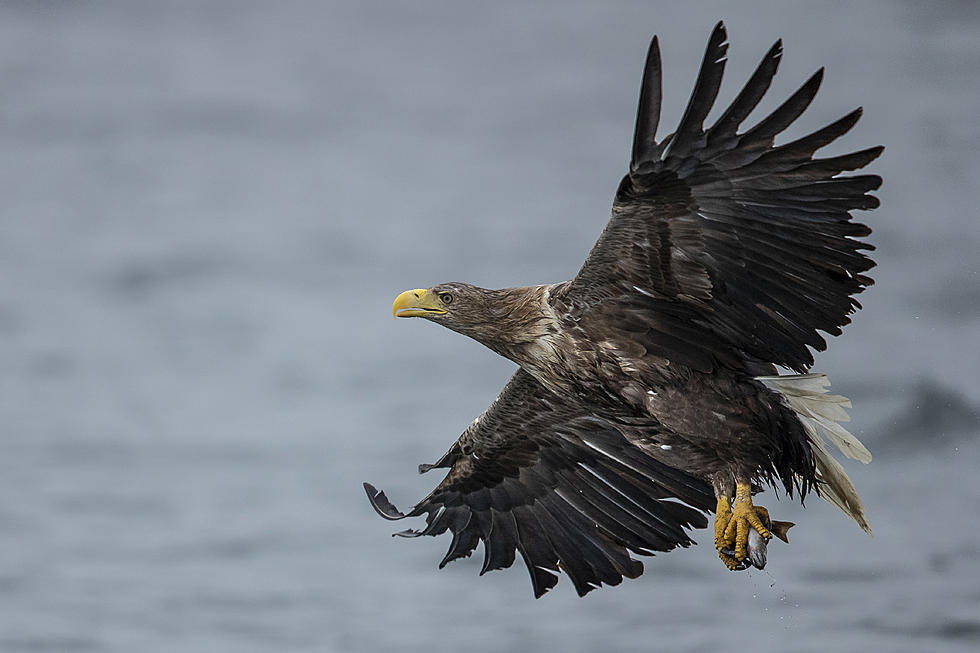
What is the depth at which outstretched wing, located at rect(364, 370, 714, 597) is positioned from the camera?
6.50 meters

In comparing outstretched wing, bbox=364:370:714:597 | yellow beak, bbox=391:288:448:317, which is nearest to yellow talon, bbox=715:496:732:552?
outstretched wing, bbox=364:370:714:597

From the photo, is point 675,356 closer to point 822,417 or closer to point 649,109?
point 822,417

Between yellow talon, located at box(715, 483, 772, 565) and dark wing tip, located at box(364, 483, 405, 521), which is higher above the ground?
dark wing tip, located at box(364, 483, 405, 521)

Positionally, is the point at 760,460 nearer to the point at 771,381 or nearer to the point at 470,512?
the point at 771,381

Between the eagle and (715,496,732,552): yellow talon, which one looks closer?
the eagle

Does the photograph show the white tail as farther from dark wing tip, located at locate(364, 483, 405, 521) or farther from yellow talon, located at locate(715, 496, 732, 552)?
dark wing tip, located at locate(364, 483, 405, 521)

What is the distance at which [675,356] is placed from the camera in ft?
18.0

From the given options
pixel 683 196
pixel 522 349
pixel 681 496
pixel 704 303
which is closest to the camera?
pixel 683 196

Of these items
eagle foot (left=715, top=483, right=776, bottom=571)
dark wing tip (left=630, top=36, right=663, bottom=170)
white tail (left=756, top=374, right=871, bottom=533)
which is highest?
dark wing tip (left=630, top=36, right=663, bottom=170)

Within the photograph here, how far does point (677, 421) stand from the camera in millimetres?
5543

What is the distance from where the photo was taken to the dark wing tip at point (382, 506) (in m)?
6.56

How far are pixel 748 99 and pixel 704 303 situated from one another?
38.5 inches

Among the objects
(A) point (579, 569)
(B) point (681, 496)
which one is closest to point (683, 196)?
(B) point (681, 496)

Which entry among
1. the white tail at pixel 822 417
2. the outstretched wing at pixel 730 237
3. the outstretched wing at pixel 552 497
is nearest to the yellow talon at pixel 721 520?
the white tail at pixel 822 417
